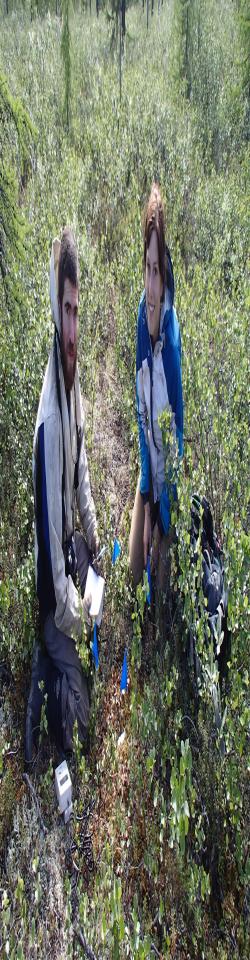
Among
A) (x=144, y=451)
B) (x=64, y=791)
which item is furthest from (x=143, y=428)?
(x=64, y=791)

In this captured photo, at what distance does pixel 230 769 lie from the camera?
2061 millimetres

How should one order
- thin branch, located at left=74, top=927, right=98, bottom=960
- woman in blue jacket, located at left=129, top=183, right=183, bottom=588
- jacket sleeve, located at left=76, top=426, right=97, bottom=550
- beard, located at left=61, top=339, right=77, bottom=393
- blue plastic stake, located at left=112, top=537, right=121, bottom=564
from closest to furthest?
1. thin branch, located at left=74, top=927, right=98, bottom=960
2. beard, located at left=61, top=339, right=77, bottom=393
3. woman in blue jacket, located at left=129, top=183, right=183, bottom=588
4. jacket sleeve, located at left=76, top=426, right=97, bottom=550
5. blue plastic stake, located at left=112, top=537, right=121, bottom=564

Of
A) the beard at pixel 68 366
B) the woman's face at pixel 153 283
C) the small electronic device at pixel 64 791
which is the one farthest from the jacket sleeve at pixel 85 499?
the small electronic device at pixel 64 791

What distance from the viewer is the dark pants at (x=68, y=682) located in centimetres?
256

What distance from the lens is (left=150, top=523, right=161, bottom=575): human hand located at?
10.2 ft

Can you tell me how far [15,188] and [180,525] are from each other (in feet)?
11.5

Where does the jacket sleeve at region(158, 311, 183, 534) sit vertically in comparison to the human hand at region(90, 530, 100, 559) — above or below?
above

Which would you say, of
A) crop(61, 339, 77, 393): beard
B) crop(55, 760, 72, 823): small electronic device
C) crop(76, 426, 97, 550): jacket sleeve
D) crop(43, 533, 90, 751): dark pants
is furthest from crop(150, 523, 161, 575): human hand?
crop(55, 760, 72, 823): small electronic device

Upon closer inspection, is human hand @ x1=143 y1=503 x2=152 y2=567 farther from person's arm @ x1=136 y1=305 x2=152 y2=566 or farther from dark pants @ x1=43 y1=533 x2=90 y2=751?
dark pants @ x1=43 y1=533 x2=90 y2=751

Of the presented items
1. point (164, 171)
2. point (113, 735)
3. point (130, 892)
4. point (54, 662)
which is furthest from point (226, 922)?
point (164, 171)

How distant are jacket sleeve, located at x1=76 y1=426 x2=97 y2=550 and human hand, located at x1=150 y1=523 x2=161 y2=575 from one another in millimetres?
308

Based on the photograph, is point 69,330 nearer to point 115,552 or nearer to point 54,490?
point 54,490

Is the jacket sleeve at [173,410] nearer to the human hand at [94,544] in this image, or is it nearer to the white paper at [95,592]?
the human hand at [94,544]

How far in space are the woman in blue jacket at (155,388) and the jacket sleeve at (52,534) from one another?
22.8 inches
